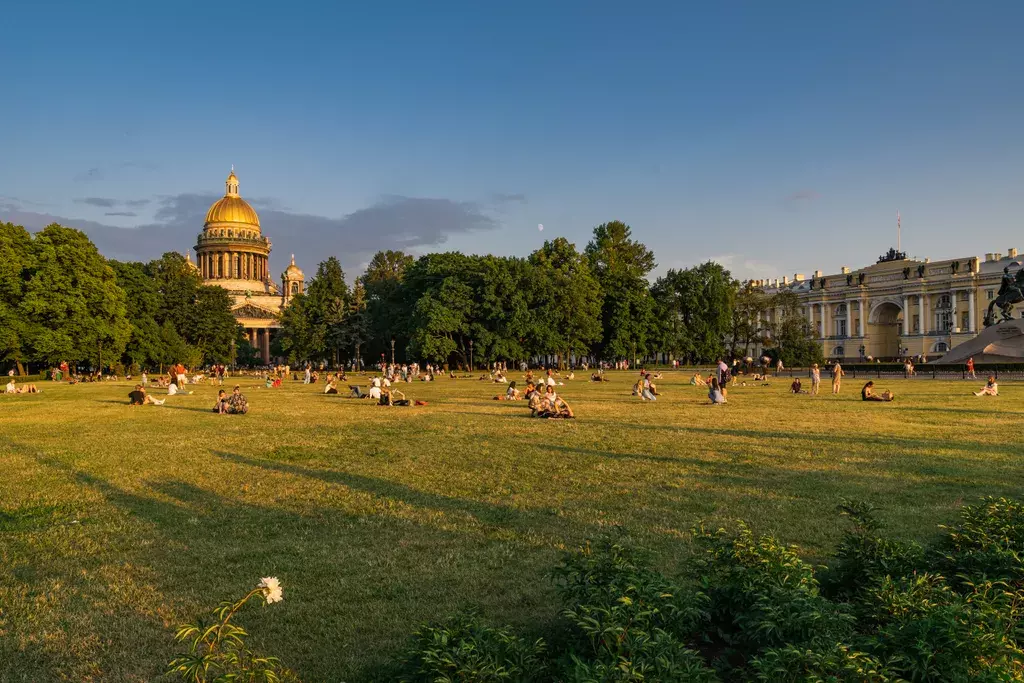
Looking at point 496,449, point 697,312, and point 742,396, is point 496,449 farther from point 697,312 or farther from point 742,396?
point 697,312

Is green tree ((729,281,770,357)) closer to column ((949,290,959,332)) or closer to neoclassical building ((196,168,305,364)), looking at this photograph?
column ((949,290,959,332))

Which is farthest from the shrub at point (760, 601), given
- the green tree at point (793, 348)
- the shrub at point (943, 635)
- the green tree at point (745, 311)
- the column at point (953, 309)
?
the column at point (953, 309)

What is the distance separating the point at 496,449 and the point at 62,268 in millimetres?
48909

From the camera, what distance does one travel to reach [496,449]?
1472 centimetres

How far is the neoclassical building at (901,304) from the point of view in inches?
3834

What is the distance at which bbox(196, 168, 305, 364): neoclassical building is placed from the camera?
415 feet

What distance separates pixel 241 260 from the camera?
433ft

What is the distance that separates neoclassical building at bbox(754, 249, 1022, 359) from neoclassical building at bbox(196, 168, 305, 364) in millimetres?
91168

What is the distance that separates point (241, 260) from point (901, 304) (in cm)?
11830

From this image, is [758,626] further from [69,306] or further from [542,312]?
[542,312]

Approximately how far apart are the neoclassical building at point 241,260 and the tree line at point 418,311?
41.0 meters

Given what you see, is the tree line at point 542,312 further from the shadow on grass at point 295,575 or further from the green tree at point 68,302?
the shadow on grass at point 295,575

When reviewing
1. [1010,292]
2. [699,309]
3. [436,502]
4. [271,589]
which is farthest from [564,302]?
[271,589]

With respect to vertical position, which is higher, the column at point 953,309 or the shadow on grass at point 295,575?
the column at point 953,309
